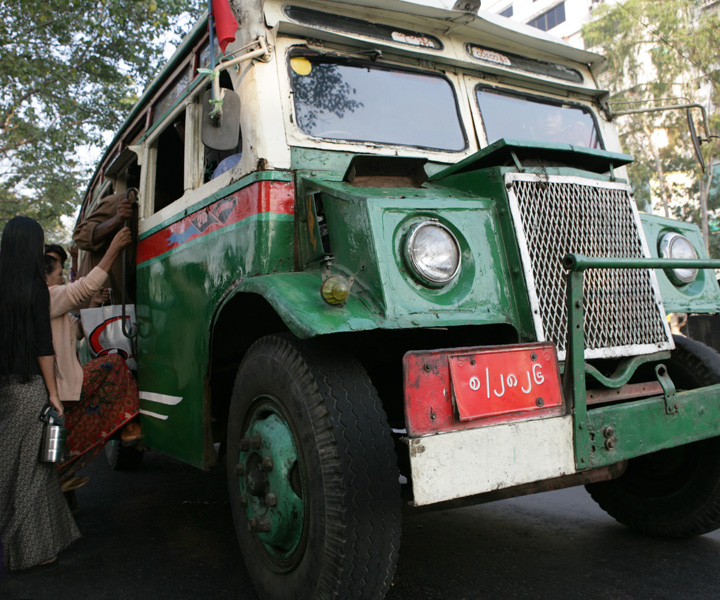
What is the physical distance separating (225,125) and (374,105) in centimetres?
84

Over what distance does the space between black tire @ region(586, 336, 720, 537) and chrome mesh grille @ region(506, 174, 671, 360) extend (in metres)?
0.38

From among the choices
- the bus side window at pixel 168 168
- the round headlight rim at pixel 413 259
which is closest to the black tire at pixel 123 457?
the bus side window at pixel 168 168

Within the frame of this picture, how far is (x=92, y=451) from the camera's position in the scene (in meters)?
3.88

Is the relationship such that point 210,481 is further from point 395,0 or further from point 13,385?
point 395,0

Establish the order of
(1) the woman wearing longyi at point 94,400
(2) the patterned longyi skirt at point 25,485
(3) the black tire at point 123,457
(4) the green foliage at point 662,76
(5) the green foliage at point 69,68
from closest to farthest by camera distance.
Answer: (2) the patterned longyi skirt at point 25,485, (1) the woman wearing longyi at point 94,400, (3) the black tire at point 123,457, (5) the green foliage at point 69,68, (4) the green foliage at point 662,76

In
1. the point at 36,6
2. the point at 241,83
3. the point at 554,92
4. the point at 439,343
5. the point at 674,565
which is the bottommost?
the point at 674,565

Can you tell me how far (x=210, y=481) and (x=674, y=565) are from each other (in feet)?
11.5

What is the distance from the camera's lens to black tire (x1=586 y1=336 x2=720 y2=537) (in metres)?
2.94

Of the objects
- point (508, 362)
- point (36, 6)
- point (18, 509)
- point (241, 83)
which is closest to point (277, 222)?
point (241, 83)

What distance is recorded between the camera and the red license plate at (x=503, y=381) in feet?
6.57

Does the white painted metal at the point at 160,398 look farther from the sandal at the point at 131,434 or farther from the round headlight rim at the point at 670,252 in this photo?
the round headlight rim at the point at 670,252

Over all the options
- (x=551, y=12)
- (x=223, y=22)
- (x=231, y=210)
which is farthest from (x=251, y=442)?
(x=551, y=12)

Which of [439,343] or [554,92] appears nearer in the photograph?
[439,343]

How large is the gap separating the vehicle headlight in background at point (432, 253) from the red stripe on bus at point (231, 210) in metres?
0.72
